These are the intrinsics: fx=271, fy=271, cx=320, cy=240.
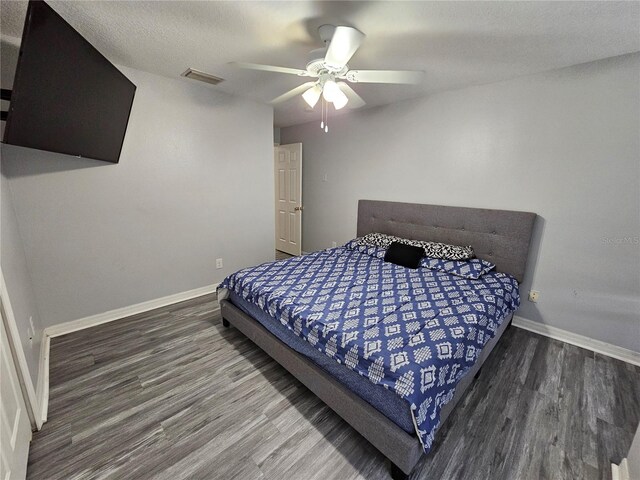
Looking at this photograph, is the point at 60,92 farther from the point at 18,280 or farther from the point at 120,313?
the point at 120,313

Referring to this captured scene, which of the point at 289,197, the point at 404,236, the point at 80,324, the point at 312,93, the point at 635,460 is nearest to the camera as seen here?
the point at 635,460

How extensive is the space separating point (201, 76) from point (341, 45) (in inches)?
69.4

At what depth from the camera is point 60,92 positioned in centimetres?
156

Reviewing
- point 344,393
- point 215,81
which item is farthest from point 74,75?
point 344,393

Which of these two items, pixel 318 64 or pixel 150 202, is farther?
pixel 150 202

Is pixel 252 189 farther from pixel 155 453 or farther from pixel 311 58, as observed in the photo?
pixel 155 453

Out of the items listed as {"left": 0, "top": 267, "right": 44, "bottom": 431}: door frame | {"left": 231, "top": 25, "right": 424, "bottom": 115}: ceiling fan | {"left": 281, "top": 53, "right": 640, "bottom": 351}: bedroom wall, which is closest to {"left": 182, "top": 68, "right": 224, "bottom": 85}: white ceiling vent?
{"left": 231, "top": 25, "right": 424, "bottom": 115}: ceiling fan

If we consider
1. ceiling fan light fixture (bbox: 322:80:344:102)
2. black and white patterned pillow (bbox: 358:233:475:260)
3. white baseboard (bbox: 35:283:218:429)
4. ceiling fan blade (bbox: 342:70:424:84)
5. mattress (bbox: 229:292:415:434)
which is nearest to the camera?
mattress (bbox: 229:292:415:434)

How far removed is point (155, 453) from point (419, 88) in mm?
3613

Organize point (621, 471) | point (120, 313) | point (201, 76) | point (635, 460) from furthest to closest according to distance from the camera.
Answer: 1. point (120, 313)
2. point (201, 76)
3. point (621, 471)
4. point (635, 460)

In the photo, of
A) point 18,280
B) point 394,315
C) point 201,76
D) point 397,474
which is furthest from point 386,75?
point 18,280

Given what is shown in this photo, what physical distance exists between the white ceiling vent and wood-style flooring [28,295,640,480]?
248 cm

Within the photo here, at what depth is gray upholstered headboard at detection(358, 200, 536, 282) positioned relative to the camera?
2545 mm

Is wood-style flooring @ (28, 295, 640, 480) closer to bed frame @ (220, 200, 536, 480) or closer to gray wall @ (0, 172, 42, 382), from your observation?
bed frame @ (220, 200, 536, 480)
